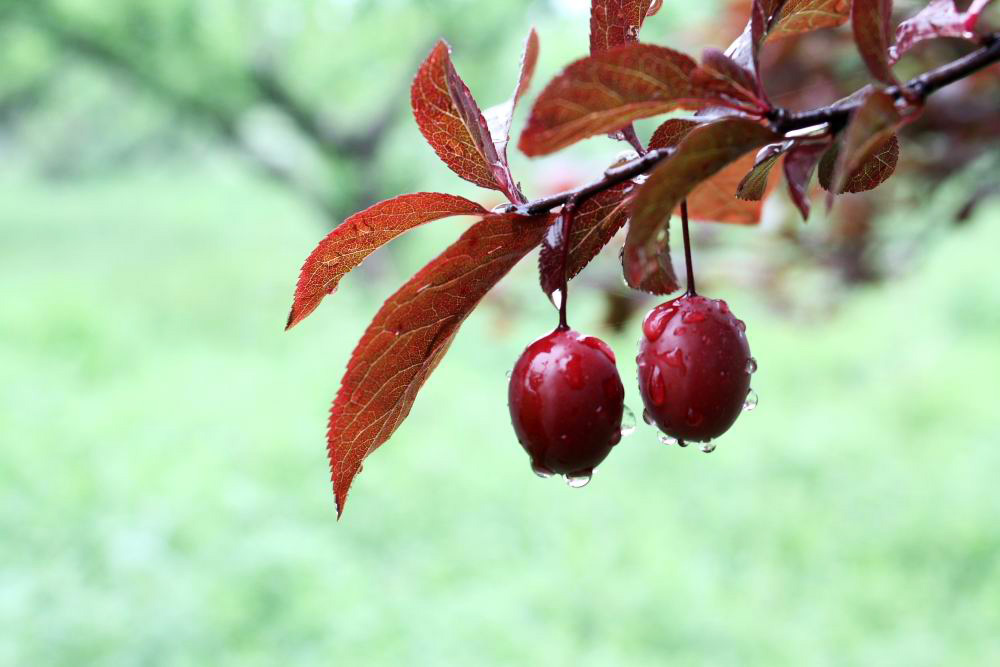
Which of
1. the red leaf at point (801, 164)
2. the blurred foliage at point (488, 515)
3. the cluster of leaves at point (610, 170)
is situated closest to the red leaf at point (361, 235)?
the cluster of leaves at point (610, 170)

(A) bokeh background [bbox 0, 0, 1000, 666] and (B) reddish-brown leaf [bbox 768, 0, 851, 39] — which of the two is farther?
(A) bokeh background [bbox 0, 0, 1000, 666]

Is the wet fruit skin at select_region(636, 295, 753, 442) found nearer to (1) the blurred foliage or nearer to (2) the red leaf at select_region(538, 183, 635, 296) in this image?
(2) the red leaf at select_region(538, 183, 635, 296)

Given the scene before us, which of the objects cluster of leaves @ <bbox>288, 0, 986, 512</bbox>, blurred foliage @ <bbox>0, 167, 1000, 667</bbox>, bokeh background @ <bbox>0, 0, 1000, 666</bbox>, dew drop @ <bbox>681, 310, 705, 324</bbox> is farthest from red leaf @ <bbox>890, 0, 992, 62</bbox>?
blurred foliage @ <bbox>0, 167, 1000, 667</bbox>

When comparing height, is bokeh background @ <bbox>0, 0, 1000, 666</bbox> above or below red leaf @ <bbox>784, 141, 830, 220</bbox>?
above

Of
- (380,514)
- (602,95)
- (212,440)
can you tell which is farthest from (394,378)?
(212,440)

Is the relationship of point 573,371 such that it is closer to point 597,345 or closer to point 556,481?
point 597,345

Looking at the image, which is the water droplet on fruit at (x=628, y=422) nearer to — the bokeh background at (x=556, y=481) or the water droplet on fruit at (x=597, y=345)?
the water droplet on fruit at (x=597, y=345)

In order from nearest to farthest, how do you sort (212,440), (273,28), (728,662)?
1. (728,662)
2. (212,440)
3. (273,28)

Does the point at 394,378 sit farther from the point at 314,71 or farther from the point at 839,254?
the point at 314,71
